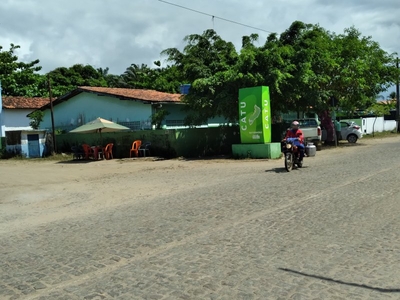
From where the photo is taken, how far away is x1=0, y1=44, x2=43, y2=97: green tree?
41.9 meters

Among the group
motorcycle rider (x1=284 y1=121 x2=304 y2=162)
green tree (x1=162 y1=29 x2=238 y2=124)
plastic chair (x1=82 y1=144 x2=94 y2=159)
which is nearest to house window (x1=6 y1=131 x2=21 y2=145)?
plastic chair (x1=82 y1=144 x2=94 y2=159)

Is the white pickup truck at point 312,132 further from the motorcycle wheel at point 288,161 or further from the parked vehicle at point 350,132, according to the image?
the motorcycle wheel at point 288,161

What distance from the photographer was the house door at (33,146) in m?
26.7

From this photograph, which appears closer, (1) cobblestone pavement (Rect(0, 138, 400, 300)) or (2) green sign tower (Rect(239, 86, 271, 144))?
(1) cobblestone pavement (Rect(0, 138, 400, 300))

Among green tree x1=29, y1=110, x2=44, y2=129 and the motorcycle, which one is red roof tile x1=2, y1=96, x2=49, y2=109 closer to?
green tree x1=29, y1=110, x2=44, y2=129

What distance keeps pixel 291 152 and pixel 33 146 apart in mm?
18296

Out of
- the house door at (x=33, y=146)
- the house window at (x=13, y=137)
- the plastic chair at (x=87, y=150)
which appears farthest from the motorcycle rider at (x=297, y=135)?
the house window at (x=13, y=137)

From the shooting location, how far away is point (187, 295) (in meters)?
4.26

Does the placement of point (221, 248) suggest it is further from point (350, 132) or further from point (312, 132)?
point (350, 132)

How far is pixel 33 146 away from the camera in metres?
26.8

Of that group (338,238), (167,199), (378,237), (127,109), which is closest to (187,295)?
(338,238)

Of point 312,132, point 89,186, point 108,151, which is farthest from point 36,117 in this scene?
point 89,186

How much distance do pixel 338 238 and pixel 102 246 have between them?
130 inches

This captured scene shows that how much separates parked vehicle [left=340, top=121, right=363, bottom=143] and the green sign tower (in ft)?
Answer: 44.0
